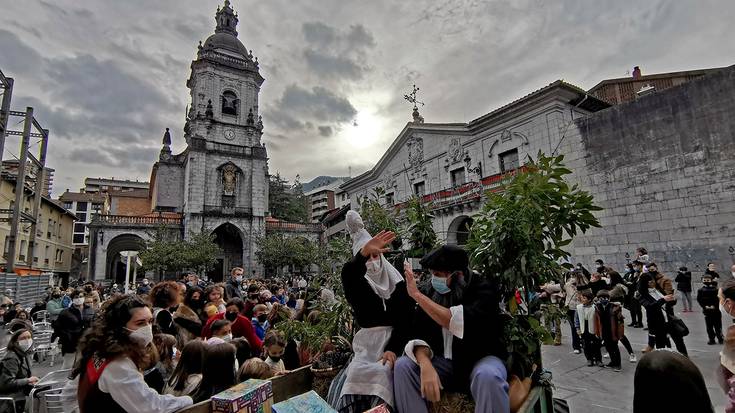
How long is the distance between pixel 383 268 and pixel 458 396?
3.54ft

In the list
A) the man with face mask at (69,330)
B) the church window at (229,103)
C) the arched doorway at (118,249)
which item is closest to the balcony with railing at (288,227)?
the arched doorway at (118,249)

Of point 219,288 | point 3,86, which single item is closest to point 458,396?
point 219,288

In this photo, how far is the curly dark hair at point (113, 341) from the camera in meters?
2.29

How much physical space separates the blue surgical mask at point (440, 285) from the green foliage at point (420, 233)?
104 cm

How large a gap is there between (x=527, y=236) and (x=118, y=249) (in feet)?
131

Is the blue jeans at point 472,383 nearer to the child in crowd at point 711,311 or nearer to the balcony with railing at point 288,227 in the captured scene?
the child in crowd at point 711,311

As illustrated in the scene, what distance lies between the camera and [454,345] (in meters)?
2.74

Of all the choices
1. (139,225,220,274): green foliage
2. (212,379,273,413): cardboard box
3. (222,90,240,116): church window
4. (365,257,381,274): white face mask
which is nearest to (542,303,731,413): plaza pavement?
(365,257,381,274): white face mask

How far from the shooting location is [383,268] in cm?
288

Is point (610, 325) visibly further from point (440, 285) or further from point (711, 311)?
point (440, 285)

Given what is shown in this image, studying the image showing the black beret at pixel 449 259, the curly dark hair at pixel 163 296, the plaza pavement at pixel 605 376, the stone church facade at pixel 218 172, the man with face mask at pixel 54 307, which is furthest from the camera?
the stone church facade at pixel 218 172

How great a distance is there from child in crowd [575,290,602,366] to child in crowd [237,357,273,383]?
19.5 feet

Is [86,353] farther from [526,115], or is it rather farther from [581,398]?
[526,115]

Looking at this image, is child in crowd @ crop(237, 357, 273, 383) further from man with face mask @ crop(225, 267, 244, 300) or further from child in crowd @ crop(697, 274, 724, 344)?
child in crowd @ crop(697, 274, 724, 344)
